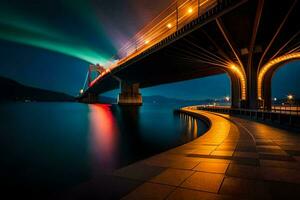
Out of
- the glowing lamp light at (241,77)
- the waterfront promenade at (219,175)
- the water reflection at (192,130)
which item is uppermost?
the glowing lamp light at (241,77)

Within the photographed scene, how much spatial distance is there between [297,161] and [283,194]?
3.45 metres

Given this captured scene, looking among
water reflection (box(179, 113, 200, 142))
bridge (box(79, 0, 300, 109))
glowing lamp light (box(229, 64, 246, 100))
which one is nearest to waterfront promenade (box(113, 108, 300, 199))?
water reflection (box(179, 113, 200, 142))

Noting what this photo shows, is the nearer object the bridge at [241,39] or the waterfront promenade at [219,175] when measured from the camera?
the waterfront promenade at [219,175]

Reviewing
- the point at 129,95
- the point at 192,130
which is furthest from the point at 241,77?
the point at 129,95

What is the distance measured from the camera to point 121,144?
18328 mm

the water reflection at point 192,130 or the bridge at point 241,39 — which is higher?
the bridge at point 241,39

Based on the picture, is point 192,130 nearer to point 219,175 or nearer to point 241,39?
point 241,39

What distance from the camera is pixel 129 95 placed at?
10188 centimetres

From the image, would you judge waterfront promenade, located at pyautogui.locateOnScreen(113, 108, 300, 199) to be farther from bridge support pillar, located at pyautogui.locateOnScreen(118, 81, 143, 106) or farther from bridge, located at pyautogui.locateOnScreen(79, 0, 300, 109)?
bridge support pillar, located at pyautogui.locateOnScreen(118, 81, 143, 106)

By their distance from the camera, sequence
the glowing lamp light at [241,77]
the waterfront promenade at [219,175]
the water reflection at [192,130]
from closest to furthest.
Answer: the waterfront promenade at [219,175] → the water reflection at [192,130] → the glowing lamp light at [241,77]

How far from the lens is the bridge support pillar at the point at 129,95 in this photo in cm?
9794

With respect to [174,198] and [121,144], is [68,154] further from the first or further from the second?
[174,198]

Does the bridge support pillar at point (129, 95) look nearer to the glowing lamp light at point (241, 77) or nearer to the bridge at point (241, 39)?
the bridge at point (241, 39)

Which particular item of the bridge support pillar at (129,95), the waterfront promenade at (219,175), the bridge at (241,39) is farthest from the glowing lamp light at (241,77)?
the bridge support pillar at (129,95)
